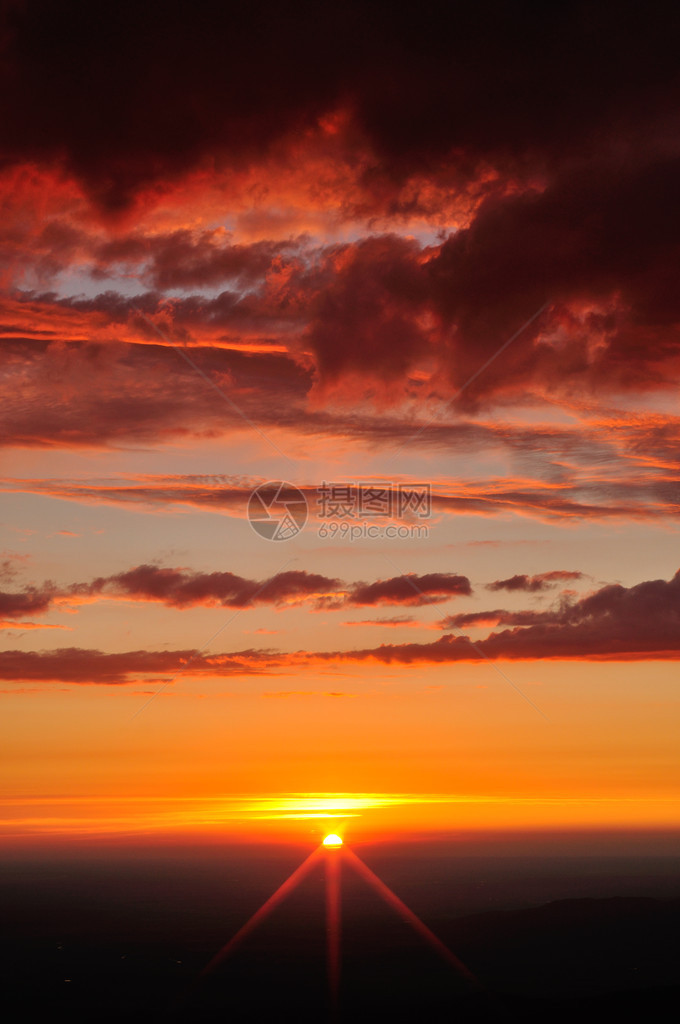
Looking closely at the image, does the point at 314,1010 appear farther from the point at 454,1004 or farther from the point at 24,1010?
the point at 24,1010

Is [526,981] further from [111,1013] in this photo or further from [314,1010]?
[111,1013]

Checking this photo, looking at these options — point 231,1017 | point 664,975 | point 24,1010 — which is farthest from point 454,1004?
point 24,1010

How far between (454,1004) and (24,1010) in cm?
9214

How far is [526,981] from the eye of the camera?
198 meters

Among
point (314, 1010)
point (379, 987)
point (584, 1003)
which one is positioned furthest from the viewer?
point (379, 987)

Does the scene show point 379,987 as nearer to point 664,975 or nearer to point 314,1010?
point 314,1010

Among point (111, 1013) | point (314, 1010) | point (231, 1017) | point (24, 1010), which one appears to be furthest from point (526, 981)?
point (24, 1010)

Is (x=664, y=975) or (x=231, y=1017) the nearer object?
(x=231, y=1017)

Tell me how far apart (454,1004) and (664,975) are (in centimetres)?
6063

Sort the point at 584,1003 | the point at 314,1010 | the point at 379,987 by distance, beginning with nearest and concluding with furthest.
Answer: the point at 584,1003 → the point at 314,1010 → the point at 379,987

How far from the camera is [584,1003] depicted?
165500 millimetres

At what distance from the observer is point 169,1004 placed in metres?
188

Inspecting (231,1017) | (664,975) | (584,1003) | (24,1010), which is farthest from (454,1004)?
(24,1010)

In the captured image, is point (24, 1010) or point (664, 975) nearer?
point (24, 1010)
